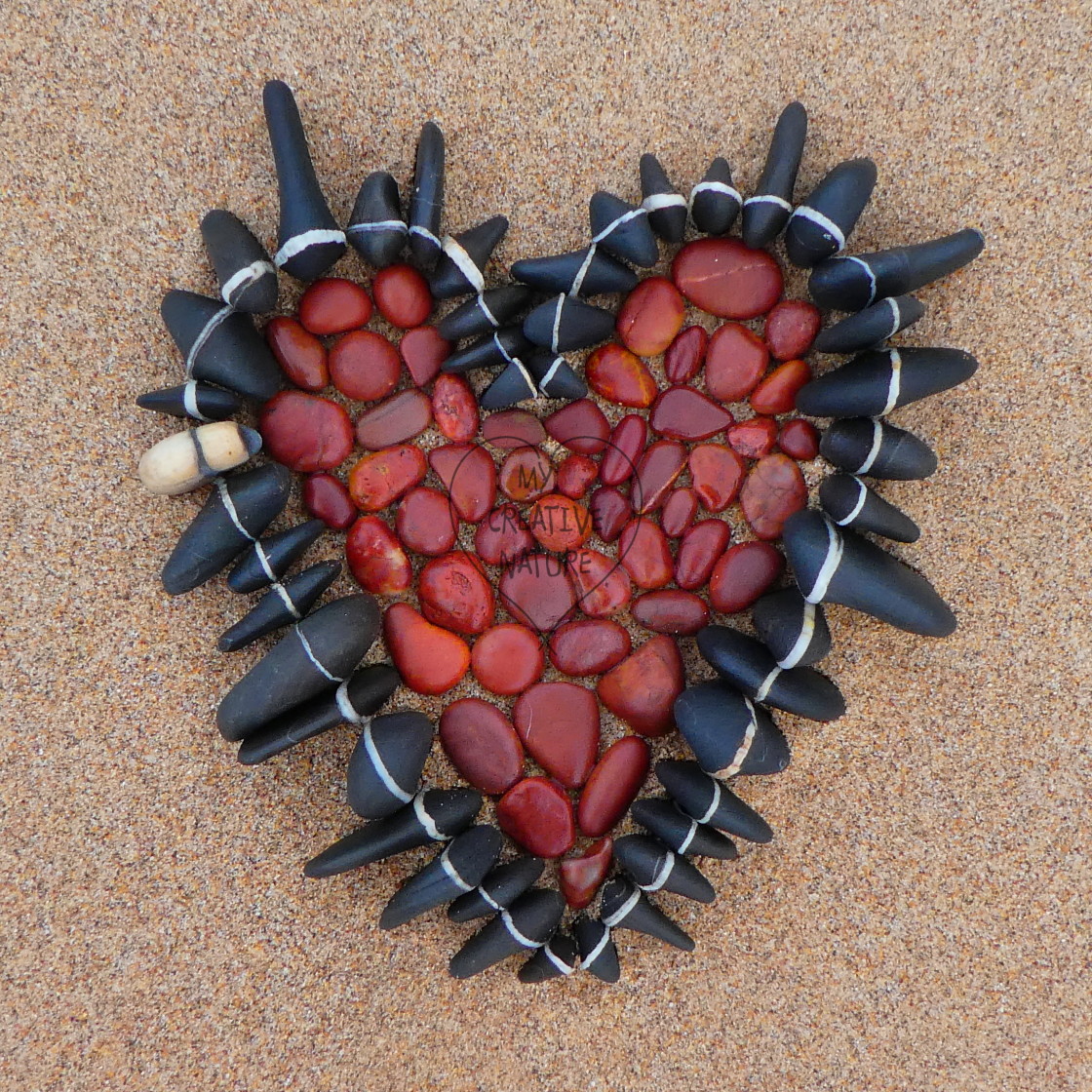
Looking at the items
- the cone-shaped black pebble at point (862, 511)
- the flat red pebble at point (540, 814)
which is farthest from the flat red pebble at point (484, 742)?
the cone-shaped black pebble at point (862, 511)

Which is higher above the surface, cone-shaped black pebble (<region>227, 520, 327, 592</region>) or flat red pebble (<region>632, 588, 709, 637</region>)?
flat red pebble (<region>632, 588, 709, 637</region>)

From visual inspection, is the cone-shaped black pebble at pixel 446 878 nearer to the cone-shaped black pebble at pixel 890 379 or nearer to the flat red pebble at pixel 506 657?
the flat red pebble at pixel 506 657

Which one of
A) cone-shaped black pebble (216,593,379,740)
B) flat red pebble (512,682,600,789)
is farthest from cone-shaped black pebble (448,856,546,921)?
cone-shaped black pebble (216,593,379,740)

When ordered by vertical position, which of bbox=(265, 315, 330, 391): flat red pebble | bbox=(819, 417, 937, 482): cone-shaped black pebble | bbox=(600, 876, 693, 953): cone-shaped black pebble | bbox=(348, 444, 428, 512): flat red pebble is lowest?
bbox=(600, 876, 693, 953): cone-shaped black pebble

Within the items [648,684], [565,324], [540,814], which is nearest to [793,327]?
[565,324]

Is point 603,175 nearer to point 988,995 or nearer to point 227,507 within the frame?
point 227,507

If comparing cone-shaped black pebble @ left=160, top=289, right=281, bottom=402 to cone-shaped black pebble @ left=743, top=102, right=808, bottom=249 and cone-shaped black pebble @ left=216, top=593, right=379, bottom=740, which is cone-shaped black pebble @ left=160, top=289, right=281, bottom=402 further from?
cone-shaped black pebble @ left=743, top=102, right=808, bottom=249

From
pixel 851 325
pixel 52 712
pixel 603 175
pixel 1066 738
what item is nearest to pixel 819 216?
pixel 851 325
